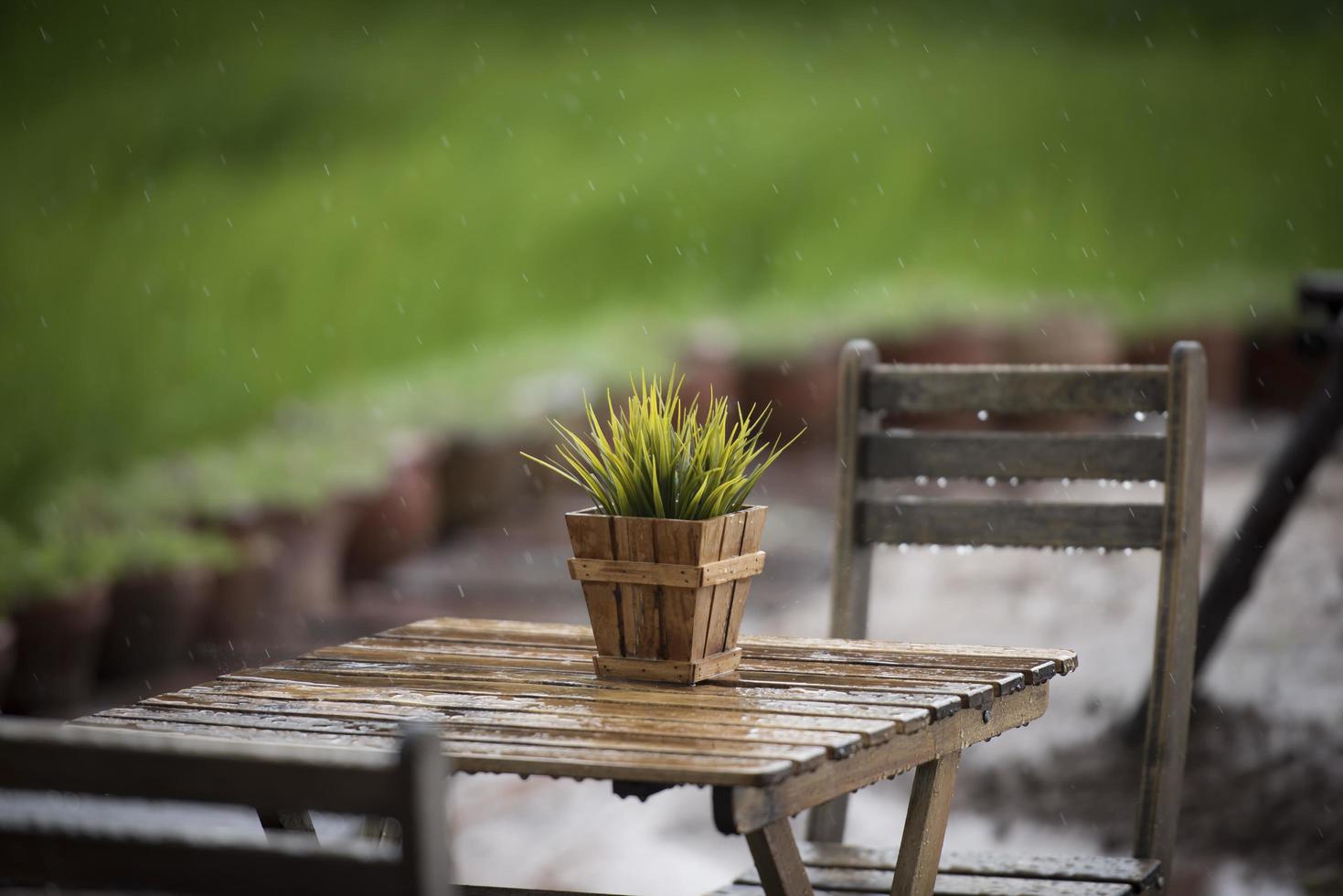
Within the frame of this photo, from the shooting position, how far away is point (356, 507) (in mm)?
6812

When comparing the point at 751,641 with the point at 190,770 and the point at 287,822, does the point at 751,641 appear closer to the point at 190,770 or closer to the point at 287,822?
the point at 287,822

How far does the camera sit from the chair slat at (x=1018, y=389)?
2.58 meters

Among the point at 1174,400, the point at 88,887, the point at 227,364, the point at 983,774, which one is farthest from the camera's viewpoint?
the point at 227,364

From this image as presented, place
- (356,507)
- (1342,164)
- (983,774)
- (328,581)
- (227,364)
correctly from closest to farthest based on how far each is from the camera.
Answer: (983,774)
(328,581)
(356,507)
(227,364)
(1342,164)

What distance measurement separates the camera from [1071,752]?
14.3 feet

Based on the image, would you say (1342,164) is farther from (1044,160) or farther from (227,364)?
(227,364)

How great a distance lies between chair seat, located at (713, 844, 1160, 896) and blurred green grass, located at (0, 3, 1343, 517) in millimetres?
6964

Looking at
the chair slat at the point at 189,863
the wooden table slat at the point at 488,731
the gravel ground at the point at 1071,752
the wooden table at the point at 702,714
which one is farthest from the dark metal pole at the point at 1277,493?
the chair slat at the point at 189,863

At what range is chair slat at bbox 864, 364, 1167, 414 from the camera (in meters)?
2.58

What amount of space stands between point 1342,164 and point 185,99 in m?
6.90

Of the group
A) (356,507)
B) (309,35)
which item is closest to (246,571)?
(356,507)

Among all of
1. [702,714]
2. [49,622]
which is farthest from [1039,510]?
[49,622]

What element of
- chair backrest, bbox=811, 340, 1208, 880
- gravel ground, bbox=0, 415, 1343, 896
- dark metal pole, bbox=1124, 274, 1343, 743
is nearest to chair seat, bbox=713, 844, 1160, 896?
chair backrest, bbox=811, 340, 1208, 880

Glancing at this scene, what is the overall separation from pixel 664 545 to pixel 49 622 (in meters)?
3.65
